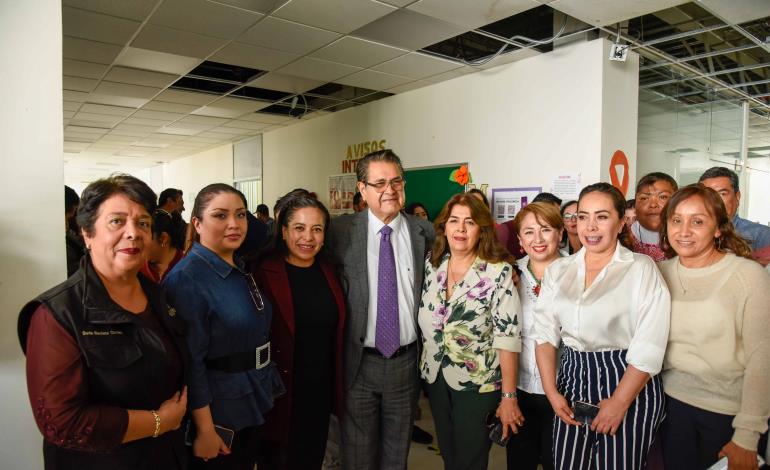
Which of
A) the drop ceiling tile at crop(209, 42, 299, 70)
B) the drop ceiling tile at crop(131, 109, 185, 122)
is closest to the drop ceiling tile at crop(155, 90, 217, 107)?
the drop ceiling tile at crop(131, 109, 185, 122)

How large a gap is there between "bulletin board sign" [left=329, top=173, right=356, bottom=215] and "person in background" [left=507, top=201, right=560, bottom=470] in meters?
4.69

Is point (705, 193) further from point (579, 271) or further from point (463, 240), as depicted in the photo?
point (463, 240)

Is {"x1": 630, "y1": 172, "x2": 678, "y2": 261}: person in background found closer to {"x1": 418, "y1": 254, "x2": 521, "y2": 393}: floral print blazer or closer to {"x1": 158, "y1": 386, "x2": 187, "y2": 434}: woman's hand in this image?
{"x1": 418, "y1": 254, "x2": 521, "y2": 393}: floral print blazer

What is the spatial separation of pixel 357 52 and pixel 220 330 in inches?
135

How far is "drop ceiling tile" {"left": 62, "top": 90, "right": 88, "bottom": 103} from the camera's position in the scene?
583 centimetres

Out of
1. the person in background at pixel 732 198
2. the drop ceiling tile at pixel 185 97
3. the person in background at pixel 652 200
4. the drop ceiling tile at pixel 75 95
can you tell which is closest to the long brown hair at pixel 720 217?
the person in background at pixel 652 200

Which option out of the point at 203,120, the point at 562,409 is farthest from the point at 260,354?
the point at 203,120

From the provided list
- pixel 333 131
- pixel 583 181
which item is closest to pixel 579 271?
pixel 583 181

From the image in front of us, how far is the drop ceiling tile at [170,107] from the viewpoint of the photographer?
6508mm

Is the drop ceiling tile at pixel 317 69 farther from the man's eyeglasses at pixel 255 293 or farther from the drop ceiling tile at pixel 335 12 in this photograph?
the man's eyeglasses at pixel 255 293

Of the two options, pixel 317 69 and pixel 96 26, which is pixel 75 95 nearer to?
pixel 96 26

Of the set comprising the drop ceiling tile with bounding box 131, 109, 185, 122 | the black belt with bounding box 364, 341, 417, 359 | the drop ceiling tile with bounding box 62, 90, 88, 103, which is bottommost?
the black belt with bounding box 364, 341, 417, 359

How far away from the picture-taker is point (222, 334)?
1688 millimetres

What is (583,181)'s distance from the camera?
160 inches
